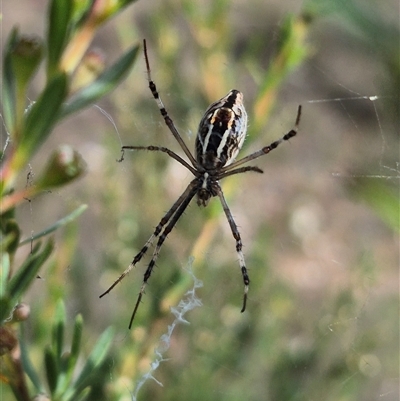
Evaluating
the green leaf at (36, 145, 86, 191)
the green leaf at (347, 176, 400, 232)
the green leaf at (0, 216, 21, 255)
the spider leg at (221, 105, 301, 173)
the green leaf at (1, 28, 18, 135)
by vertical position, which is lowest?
the green leaf at (347, 176, 400, 232)

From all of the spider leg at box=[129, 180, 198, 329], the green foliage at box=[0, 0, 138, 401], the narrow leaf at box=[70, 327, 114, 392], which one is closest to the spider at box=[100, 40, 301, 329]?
the spider leg at box=[129, 180, 198, 329]

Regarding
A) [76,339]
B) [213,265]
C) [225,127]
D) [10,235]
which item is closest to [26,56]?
[10,235]

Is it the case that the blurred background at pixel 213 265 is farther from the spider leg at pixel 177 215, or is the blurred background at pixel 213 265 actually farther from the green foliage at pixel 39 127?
the green foliage at pixel 39 127

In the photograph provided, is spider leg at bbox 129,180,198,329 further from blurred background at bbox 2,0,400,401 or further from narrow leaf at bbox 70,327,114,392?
narrow leaf at bbox 70,327,114,392

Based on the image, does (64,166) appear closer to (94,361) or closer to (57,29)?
(57,29)

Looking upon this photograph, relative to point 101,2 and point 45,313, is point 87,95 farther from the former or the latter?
point 45,313

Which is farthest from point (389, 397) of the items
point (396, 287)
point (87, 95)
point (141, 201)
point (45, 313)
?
point (87, 95)
